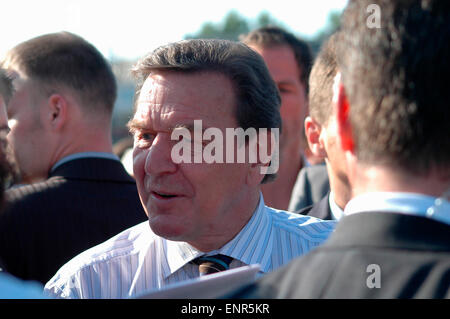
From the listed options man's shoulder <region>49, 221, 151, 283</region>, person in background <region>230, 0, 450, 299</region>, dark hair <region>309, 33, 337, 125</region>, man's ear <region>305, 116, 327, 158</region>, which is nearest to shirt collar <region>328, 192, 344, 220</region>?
man's ear <region>305, 116, 327, 158</region>

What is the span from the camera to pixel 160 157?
8.26 feet

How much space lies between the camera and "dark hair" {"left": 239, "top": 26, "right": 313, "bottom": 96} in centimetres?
514

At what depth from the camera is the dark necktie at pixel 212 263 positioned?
2531 millimetres

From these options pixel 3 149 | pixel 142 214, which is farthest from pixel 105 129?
pixel 3 149

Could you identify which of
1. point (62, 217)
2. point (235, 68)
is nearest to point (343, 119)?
point (235, 68)

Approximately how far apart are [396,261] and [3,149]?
110 centimetres

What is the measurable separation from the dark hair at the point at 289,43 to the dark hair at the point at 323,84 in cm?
157

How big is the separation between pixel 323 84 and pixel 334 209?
0.69 m

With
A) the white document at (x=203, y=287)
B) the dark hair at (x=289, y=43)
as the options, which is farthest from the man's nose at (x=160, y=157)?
the dark hair at (x=289, y=43)

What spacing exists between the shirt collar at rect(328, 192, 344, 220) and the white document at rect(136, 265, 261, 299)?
1.79 metres

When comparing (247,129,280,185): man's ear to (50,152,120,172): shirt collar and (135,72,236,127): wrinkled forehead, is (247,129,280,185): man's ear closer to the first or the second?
(135,72,236,127): wrinkled forehead

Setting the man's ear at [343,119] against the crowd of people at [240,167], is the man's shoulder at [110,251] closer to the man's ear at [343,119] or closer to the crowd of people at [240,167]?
the crowd of people at [240,167]

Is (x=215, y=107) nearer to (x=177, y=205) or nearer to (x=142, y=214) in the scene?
(x=177, y=205)

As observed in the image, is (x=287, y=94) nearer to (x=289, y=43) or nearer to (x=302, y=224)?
(x=289, y=43)
